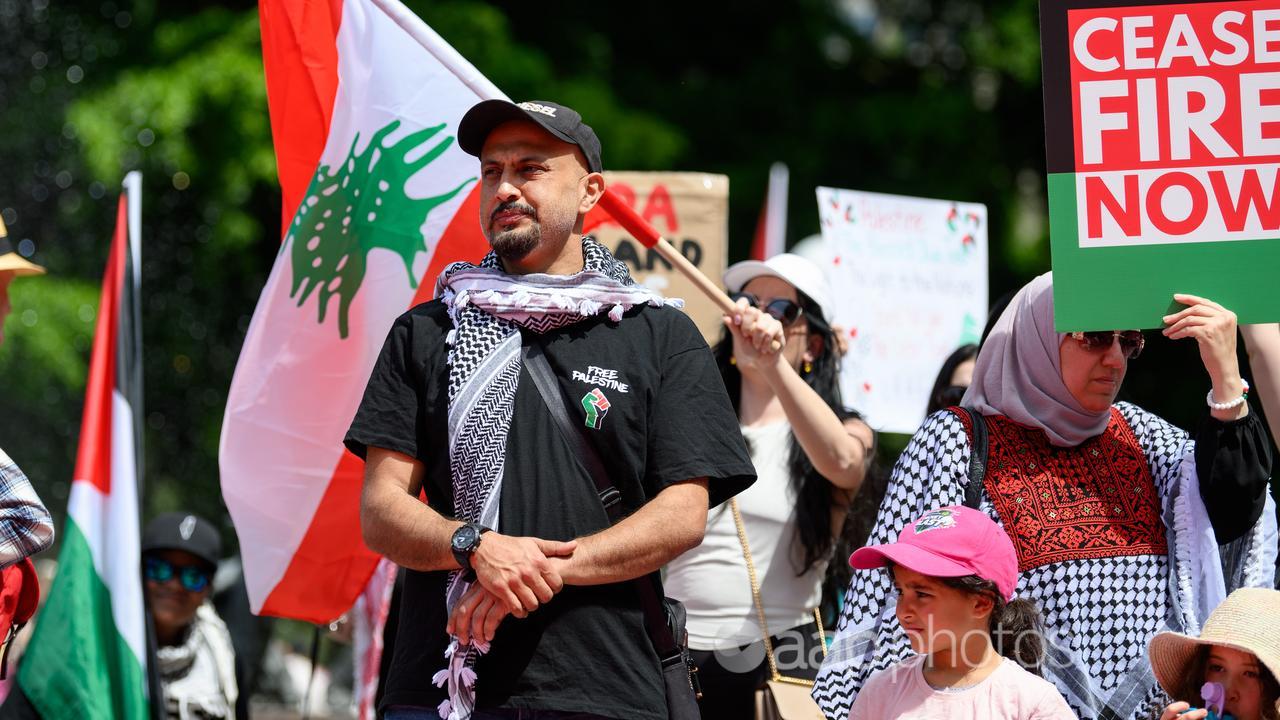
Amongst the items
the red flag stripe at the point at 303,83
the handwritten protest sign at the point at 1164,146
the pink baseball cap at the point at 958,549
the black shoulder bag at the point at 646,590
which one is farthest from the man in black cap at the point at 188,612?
the handwritten protest sign at the point at 1164,146

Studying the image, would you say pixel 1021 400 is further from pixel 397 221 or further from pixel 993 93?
pixel 993 93

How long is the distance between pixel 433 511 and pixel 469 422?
181 millimetres

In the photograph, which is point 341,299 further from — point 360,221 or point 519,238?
point 519,238

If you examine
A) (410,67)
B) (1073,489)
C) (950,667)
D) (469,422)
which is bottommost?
(950,667)

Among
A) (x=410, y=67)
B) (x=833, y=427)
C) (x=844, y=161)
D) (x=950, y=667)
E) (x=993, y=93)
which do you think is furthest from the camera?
(x=993, y=93)

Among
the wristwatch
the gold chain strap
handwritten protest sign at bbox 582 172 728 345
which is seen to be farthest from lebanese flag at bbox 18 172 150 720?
the wristwatch

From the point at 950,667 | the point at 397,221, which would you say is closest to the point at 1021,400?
the point at 950,667

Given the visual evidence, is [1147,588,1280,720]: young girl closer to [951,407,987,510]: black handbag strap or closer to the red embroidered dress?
the red embroidered dress

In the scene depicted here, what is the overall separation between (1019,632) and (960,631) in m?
0.15

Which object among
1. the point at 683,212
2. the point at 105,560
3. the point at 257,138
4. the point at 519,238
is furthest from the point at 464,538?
the point at 257,138

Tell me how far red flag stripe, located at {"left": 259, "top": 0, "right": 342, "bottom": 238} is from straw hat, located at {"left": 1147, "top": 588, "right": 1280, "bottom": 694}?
2.67 meters

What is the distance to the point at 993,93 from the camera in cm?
1376

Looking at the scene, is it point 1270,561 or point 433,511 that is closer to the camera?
point 433,511

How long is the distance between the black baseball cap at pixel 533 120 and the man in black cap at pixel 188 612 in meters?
3.00
